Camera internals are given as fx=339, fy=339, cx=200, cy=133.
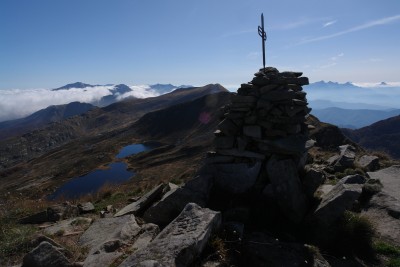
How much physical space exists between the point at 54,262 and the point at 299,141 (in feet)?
34.2

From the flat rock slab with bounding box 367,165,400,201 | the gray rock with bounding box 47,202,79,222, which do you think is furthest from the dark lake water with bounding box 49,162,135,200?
the flat rock slab with bounding box 367,165,400,201

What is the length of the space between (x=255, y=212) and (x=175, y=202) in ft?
10.8

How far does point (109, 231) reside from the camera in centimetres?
1326

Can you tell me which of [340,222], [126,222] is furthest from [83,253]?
[340,222]

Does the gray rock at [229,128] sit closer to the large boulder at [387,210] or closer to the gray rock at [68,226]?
the large boulder at [387,210]

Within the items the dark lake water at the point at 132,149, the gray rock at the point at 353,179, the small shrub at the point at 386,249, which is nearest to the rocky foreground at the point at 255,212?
the gray rock at the point at 353,179

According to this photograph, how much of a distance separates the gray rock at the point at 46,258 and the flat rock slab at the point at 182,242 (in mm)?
2502

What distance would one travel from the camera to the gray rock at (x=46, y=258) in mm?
9734

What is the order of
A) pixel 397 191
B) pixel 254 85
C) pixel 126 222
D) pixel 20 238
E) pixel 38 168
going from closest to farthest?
pixel 20 238, pixel 126 222, pixel 254 85, pixel 397 191, pixel 38 168

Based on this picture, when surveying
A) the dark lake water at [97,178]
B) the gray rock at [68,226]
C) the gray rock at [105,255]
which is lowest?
the dark lake water at [97,178]

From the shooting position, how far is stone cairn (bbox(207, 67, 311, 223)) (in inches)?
553

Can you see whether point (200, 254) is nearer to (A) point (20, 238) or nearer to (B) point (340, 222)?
(B) point (340, 222)

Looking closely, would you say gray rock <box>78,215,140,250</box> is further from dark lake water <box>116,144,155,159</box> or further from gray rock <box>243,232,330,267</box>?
dark lake water <box>116,144,155,159</box>

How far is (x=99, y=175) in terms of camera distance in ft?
383
